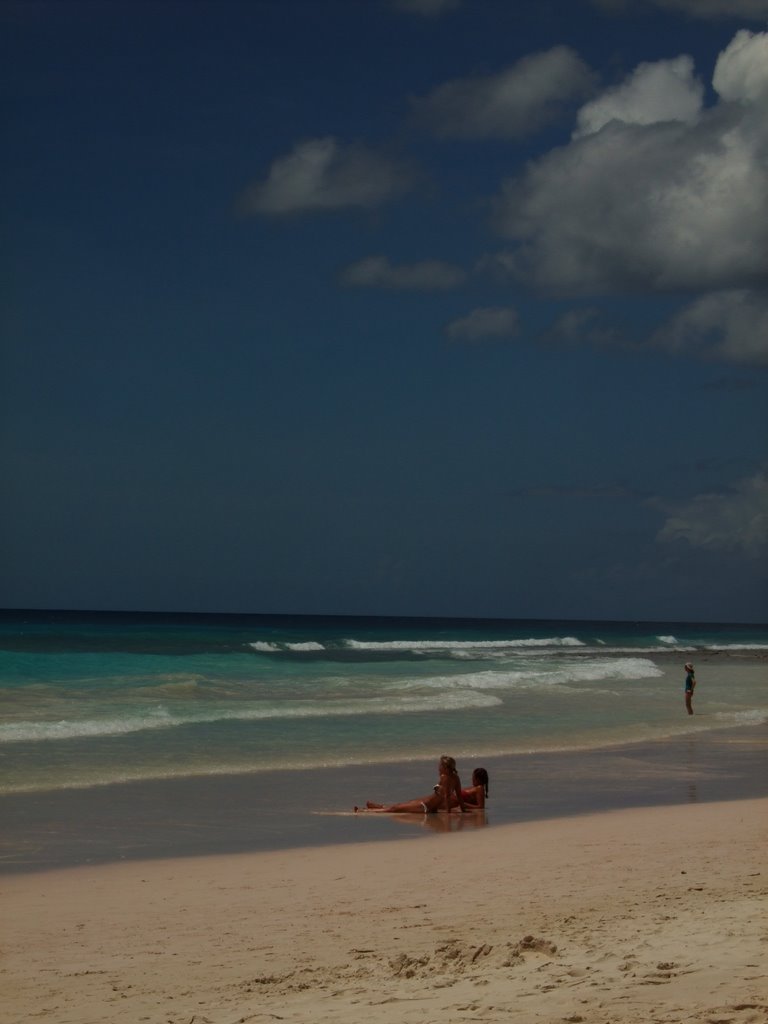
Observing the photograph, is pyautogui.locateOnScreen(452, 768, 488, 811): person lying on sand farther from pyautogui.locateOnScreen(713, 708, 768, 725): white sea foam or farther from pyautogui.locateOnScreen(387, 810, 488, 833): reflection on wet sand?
pyautogui.locateOnScreen(713, 708, 768, 725): white sea foam

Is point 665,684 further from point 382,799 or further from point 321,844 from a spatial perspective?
point 321,844

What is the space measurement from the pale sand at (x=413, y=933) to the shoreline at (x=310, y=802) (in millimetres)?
691

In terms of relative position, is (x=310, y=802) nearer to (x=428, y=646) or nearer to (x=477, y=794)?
(x=477, y=794)

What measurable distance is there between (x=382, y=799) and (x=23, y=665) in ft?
89.3

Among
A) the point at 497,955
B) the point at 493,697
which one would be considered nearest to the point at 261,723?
the point at 493,697

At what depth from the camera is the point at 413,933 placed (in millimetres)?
7418

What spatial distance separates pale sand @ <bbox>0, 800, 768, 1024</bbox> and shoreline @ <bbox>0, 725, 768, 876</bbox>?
0.69m

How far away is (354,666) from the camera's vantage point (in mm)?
45031

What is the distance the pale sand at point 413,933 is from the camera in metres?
5.62

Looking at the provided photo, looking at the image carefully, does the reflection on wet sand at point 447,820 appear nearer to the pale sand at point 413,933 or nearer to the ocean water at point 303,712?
the pale sand at point 413,933

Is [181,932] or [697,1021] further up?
[697,1021]

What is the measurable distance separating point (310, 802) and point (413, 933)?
614cm

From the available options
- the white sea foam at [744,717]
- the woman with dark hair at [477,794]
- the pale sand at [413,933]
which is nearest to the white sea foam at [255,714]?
the white sea foam at [744,717]

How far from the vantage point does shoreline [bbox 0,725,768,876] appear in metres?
10.9
